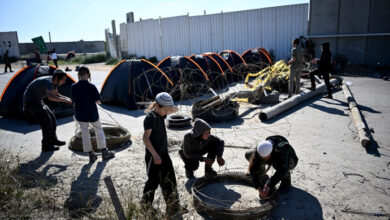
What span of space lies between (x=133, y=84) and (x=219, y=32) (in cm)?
1329

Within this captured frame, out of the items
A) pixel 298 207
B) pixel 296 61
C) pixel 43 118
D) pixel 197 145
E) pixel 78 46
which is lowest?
pixel 298 207

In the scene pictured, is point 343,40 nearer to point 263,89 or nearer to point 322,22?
point 322,22

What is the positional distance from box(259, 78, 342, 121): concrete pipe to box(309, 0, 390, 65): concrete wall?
5.90m

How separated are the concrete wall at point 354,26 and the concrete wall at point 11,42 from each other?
1292 inches

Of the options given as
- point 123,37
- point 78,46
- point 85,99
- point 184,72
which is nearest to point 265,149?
point 85,99

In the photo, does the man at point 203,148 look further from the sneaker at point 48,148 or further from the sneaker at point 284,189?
the sneaker at point 48,148

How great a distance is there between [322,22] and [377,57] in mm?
3578

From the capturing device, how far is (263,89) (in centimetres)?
990

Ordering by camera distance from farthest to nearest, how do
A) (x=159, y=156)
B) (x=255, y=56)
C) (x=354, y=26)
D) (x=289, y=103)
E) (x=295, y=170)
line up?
(x=354, y=26)
(x=255, y=56)
(x=289, y=103)
(x=295, y=170)
(x=159, y=156)

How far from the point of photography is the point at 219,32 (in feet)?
70.8

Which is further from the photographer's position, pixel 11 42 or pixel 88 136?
pixel 11 42

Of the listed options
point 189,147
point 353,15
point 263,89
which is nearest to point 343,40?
point 353,15

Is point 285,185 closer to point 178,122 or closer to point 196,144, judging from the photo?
point 196,144

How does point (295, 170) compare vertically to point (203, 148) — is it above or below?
below
